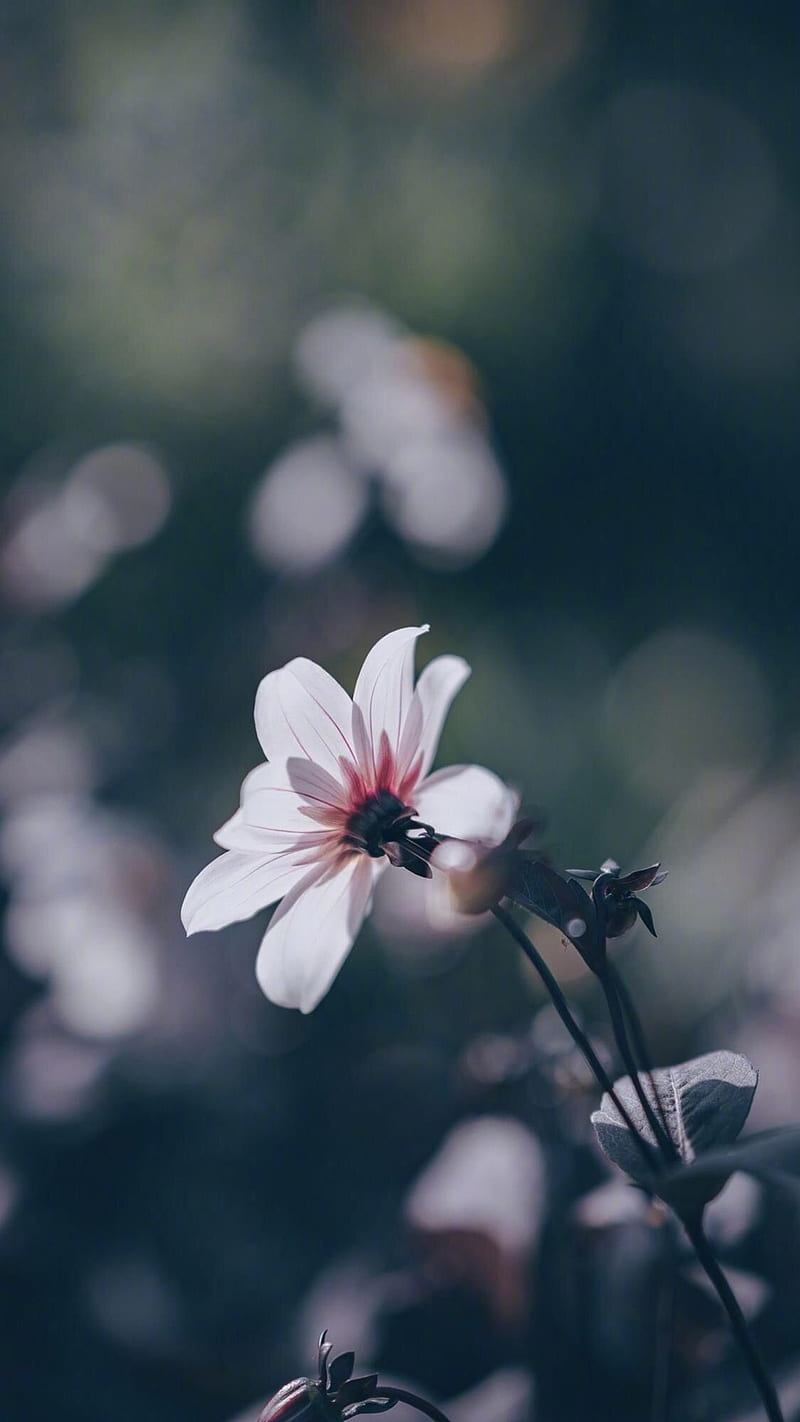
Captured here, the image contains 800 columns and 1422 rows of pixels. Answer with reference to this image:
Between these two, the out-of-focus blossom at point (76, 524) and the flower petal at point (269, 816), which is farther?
the out-of-focus blossom at point (76, 524)

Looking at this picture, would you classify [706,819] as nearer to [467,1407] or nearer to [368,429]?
[368,429]

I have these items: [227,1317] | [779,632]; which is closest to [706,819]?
[779,632]

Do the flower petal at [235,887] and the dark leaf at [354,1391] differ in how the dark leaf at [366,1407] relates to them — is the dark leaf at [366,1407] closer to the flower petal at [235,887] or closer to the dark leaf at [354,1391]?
the dark leaf at [354,1391]

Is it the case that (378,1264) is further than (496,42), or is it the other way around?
(496,42)

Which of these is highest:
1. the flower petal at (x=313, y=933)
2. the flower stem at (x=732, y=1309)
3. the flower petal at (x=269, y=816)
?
the flower petal at (x=269, y=816)

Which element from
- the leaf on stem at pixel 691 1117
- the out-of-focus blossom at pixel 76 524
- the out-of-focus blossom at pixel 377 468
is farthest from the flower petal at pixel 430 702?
the out-of-focus blossom at pixel 76 524

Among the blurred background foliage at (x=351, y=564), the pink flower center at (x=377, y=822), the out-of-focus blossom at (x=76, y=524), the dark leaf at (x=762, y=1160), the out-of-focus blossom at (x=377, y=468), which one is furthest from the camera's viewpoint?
the out-of-focus blossom at (x=76, y=524)

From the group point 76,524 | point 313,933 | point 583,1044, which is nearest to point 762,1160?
point 583,1044
